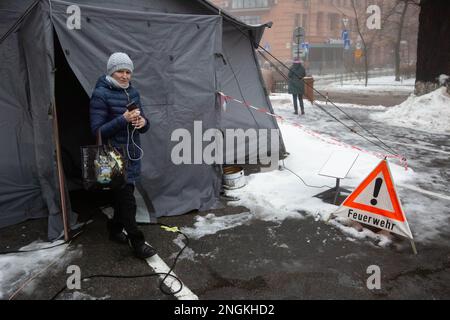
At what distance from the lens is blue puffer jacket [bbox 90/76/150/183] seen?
3813 mm

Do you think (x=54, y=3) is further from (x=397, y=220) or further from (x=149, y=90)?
(x=397, y=220)

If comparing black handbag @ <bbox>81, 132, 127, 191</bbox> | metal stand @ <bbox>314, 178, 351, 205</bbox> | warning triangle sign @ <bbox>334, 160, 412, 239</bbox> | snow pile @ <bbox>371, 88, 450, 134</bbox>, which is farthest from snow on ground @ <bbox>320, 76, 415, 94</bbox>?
black handbag @ <bbox>81, 132, 127, 191</bbox>

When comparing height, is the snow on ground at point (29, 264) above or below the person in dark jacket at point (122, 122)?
below

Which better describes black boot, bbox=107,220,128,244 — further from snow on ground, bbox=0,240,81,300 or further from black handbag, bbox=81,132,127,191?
black handbag, bbox=81,132,127,191

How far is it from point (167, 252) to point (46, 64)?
258 cm

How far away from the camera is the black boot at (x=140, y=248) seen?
160 inches

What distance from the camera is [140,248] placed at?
4.09 metres

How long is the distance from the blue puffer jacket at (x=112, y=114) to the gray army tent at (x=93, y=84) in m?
0.79

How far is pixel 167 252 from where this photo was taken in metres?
4.28

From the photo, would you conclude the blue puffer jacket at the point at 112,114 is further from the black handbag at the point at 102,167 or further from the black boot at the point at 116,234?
the black boot at the point at 116,234

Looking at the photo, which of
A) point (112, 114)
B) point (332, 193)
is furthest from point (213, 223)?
point (332, 193)

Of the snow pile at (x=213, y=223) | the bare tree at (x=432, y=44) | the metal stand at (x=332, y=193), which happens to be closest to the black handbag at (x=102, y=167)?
the snow pile at (x=213, y=223)

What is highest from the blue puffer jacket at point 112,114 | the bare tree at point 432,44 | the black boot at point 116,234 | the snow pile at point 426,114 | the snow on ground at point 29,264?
the bare tree at point 432,44
